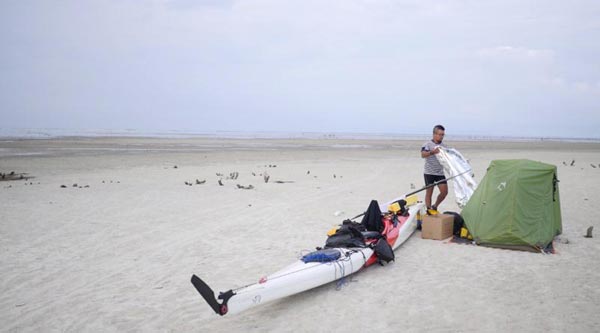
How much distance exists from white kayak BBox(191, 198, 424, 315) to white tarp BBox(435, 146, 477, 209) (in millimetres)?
2218

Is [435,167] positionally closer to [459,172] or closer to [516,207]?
[459,172]

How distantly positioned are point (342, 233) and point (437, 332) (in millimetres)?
2307

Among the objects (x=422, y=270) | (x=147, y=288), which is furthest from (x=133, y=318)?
(x=422, y=270)

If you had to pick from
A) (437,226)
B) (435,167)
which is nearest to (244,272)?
(437,226)

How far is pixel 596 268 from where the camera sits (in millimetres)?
5781

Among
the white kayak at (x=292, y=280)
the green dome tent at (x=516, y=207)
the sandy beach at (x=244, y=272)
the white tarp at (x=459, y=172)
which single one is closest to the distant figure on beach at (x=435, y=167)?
the white tarp at (x=459, y=172)

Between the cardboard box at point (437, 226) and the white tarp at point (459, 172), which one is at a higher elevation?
the white tarp at point (459, 172)

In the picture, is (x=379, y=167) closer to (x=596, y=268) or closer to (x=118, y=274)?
(x=596, y=268)

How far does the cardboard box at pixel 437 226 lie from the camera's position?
7160mm

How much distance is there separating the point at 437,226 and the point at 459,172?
1571mm

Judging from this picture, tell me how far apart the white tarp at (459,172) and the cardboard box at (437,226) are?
3.17ft

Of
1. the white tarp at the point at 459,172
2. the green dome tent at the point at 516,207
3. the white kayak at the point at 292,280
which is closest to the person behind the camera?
the white kayak at the point at 292,280

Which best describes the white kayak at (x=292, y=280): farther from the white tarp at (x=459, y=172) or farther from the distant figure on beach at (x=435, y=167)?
the white tarp at (x=459, y=172)

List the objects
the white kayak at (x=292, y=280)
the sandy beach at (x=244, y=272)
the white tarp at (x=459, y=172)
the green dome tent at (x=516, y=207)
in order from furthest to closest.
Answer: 1. the white tarp at (x=459, y=172)
2. the green dome tent at (x=516, y=207)
3. the sandy beach at (x=244, y=272)
4. the white kayak at (x=292, y=280)
